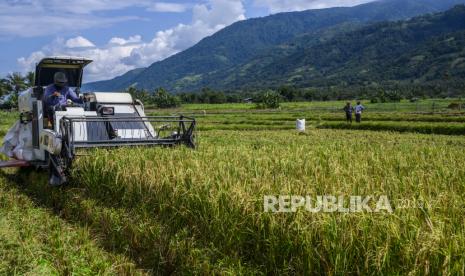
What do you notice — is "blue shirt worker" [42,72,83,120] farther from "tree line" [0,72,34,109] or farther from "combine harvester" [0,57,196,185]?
"tree line" [0,72,34,109]

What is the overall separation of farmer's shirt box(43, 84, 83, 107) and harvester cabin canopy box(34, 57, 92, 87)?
942 mm

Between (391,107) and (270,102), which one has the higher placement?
(270,102)

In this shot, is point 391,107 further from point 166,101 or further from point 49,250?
point 166,101

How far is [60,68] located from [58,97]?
5.02ft

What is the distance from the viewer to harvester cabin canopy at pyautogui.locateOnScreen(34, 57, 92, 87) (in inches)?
466

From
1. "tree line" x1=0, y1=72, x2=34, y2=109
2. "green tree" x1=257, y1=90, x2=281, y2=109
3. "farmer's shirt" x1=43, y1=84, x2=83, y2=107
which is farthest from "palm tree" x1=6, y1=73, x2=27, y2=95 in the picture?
"farmer's shirt" x1=43, y1=84, x2=83, y2=107

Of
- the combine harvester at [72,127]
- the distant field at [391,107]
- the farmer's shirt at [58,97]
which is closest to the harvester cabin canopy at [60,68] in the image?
the combine harvester at [72,127]

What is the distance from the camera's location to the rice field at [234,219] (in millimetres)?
4234

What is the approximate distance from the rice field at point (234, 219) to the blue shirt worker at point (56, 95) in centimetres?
227

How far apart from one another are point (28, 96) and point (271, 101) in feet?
225

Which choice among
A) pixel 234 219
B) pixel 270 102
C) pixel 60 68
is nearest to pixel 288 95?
pixel 270 102

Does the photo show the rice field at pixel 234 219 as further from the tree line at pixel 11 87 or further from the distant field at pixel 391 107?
the tree line at pixel 11 87

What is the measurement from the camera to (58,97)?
1096 cm

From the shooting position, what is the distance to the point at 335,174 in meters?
6.37
